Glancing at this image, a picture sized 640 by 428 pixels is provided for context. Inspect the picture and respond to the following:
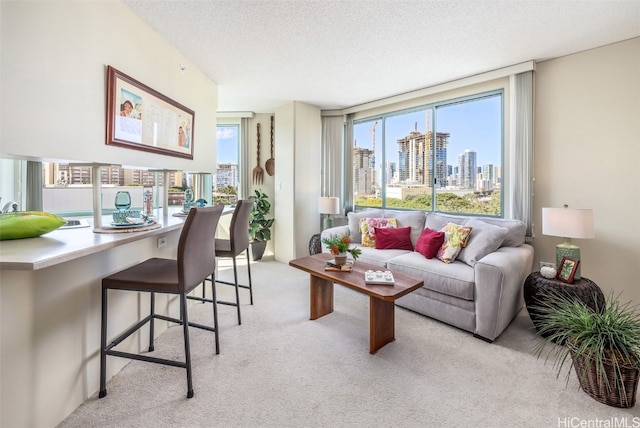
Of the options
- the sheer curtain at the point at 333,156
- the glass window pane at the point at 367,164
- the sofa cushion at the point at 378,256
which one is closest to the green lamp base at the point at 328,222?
the sheer curtain at the point at 333,156

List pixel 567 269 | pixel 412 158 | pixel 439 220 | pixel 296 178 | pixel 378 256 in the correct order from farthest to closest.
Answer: pixel 296 178 → pixel 412 158 → pixel 439 220 → pixel 378 256 → pixel 567 269

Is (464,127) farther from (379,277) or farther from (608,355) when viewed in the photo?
(608,355)

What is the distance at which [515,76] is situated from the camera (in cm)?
304

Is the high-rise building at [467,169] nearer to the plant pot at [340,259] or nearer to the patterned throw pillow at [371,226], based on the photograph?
the patterned throw pillow at [371,226]

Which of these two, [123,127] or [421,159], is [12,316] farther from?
[421,159]

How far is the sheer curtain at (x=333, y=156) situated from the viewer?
480cm

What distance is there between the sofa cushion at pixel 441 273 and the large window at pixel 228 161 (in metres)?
3.29

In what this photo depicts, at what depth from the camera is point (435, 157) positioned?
3852mm

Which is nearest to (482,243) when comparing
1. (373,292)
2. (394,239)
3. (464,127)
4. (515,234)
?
(515,234)

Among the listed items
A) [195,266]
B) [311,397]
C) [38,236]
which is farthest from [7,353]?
[311,397]

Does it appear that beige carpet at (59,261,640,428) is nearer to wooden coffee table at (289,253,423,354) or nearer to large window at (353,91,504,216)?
wooden coffee table at (289,253,423,354)

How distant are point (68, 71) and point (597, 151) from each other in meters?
4.25

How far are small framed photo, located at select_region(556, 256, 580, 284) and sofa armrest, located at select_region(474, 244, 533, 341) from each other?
28 centimetres

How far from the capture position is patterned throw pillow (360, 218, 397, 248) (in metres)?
3.60
